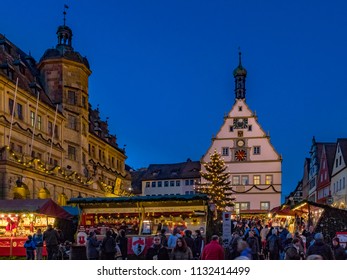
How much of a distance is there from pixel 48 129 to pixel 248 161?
3054cm

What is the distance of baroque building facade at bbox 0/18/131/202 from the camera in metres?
37.2

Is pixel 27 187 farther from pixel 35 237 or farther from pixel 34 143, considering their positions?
pixel 35 237

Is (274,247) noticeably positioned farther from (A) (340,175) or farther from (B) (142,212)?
(A) (340,175)

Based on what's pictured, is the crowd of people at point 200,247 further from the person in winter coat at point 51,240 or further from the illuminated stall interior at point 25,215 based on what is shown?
the illuminated stall interior at point 25,215

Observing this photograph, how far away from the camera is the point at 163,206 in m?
29.7

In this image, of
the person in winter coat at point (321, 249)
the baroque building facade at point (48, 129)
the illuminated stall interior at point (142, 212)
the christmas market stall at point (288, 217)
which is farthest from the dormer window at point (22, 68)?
the person in winter coat at point (321, 249)

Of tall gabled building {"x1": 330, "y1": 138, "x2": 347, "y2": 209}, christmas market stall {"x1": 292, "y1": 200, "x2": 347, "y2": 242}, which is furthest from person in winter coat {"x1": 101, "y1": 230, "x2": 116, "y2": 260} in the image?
tall gabled building {"x1": 330, "y1": 138, "x2": 347, "y2": 209}

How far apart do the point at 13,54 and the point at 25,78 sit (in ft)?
9.64

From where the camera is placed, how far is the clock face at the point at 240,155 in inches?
2731

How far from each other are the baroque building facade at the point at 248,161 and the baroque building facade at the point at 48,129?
632 inches

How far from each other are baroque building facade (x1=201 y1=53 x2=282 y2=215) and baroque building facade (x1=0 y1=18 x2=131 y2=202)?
16.0 m

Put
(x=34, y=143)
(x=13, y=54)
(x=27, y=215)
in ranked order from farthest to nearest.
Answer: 1. (x=13, y=54)
2. (x=34, y=143)
3. (x=27, y=215)

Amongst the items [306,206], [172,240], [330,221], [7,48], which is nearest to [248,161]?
[7,48]
